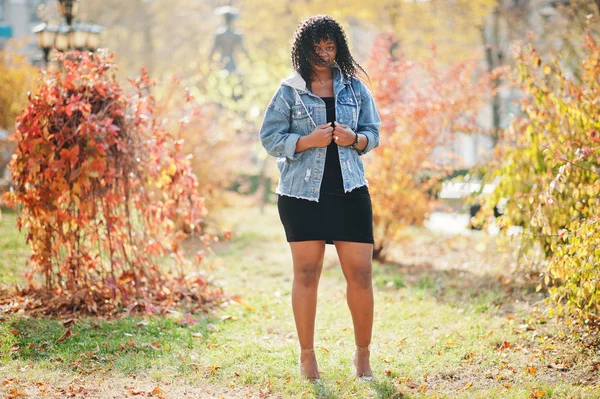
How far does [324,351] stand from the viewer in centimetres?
457

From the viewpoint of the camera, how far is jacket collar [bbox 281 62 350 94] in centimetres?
376

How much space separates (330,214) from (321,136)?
0.40 meters

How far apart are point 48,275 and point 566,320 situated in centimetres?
367

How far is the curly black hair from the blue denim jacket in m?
0.05

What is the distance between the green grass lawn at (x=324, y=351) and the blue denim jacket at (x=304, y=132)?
1067 mm

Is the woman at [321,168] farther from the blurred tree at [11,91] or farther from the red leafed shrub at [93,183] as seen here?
the blurred tree at [11,91]

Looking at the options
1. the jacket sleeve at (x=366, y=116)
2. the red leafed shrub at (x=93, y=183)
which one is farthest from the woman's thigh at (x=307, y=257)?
the red leafed shrub at (x=93, y=183)

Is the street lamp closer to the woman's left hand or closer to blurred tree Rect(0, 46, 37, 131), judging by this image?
blurred tree Rect(0, 46, 37, 131)

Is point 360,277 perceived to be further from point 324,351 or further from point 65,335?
point 65,335

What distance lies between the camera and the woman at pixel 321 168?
12.1ft

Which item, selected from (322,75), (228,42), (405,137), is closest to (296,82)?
(322,75)

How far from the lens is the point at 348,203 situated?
371 centimetres

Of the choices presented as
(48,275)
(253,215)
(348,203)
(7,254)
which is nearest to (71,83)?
(48,275)

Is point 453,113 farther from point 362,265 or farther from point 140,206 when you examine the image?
point 362,265
